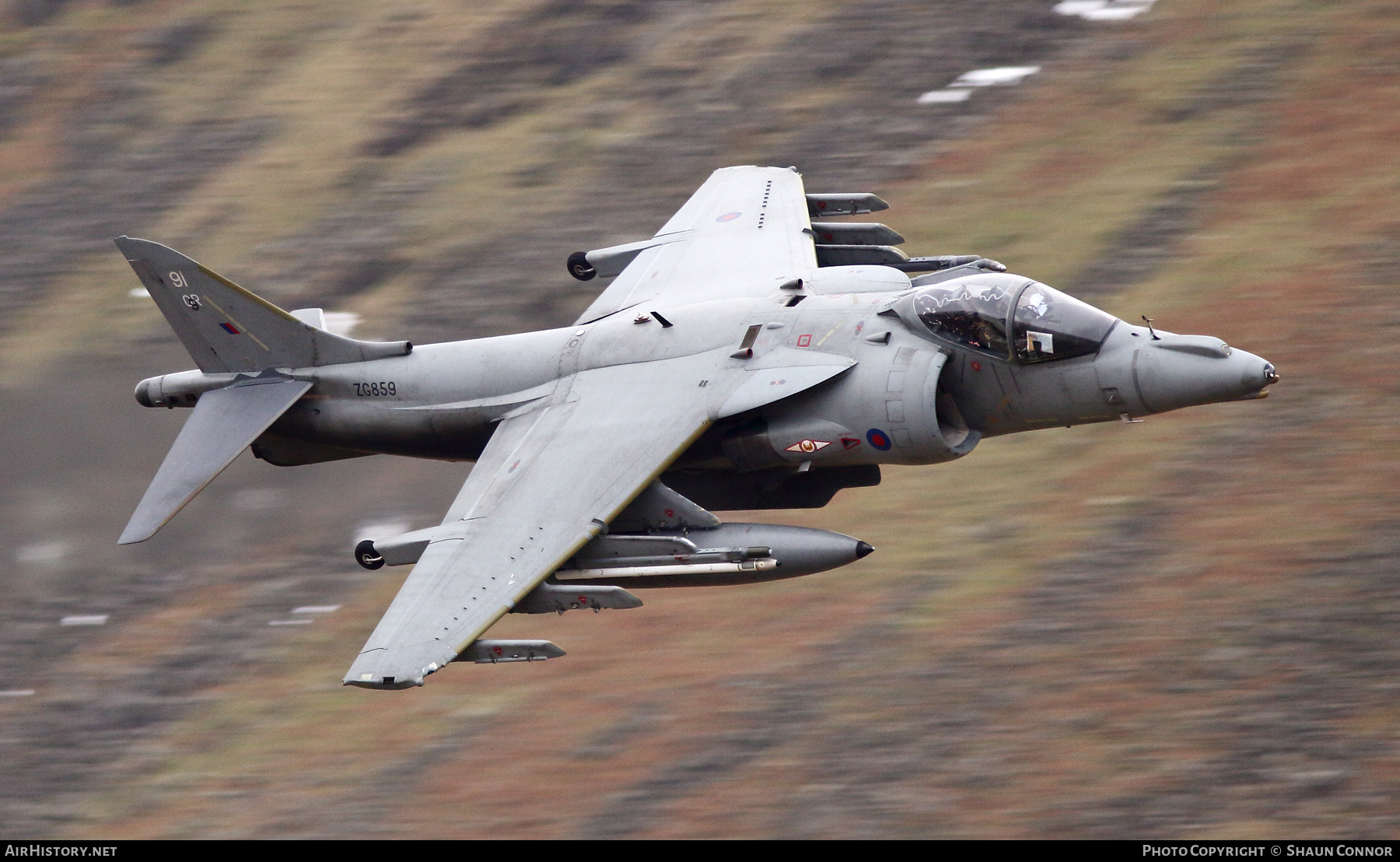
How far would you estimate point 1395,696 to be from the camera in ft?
78.2

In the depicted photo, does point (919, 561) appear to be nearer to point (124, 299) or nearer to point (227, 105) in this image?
point (124, 299)

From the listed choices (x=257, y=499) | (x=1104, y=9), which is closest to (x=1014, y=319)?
(x=257, y=499)

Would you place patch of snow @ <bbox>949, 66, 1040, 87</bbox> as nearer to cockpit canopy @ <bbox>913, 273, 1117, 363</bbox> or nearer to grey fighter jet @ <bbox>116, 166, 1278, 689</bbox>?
grey fighter jet @ <bbox>116, 166, 1278, 689</bbox>

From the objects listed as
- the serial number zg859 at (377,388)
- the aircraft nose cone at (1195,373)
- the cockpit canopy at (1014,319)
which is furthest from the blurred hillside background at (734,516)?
the cockpit canopy at (1014,319)

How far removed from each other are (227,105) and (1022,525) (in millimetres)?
26130

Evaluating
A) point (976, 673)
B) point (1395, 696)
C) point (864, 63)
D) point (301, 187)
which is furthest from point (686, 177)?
point (1395, 696)

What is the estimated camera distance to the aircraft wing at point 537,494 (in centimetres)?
1812

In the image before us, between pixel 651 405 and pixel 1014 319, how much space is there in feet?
15.2

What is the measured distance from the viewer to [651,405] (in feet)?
67.2

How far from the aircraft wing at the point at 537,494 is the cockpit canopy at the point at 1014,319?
2662 mm

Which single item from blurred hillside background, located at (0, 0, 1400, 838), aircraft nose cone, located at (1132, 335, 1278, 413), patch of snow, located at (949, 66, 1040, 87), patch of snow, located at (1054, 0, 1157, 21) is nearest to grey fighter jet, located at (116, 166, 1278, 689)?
aircraft nose cone, located at (1132, 335, 1278, 413)

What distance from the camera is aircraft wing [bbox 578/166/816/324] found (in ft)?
76.5

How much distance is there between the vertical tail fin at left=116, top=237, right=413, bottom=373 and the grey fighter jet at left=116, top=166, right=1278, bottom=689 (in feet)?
0.10

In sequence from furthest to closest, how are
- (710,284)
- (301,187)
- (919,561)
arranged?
(301,187), (919,561), (710,284)
